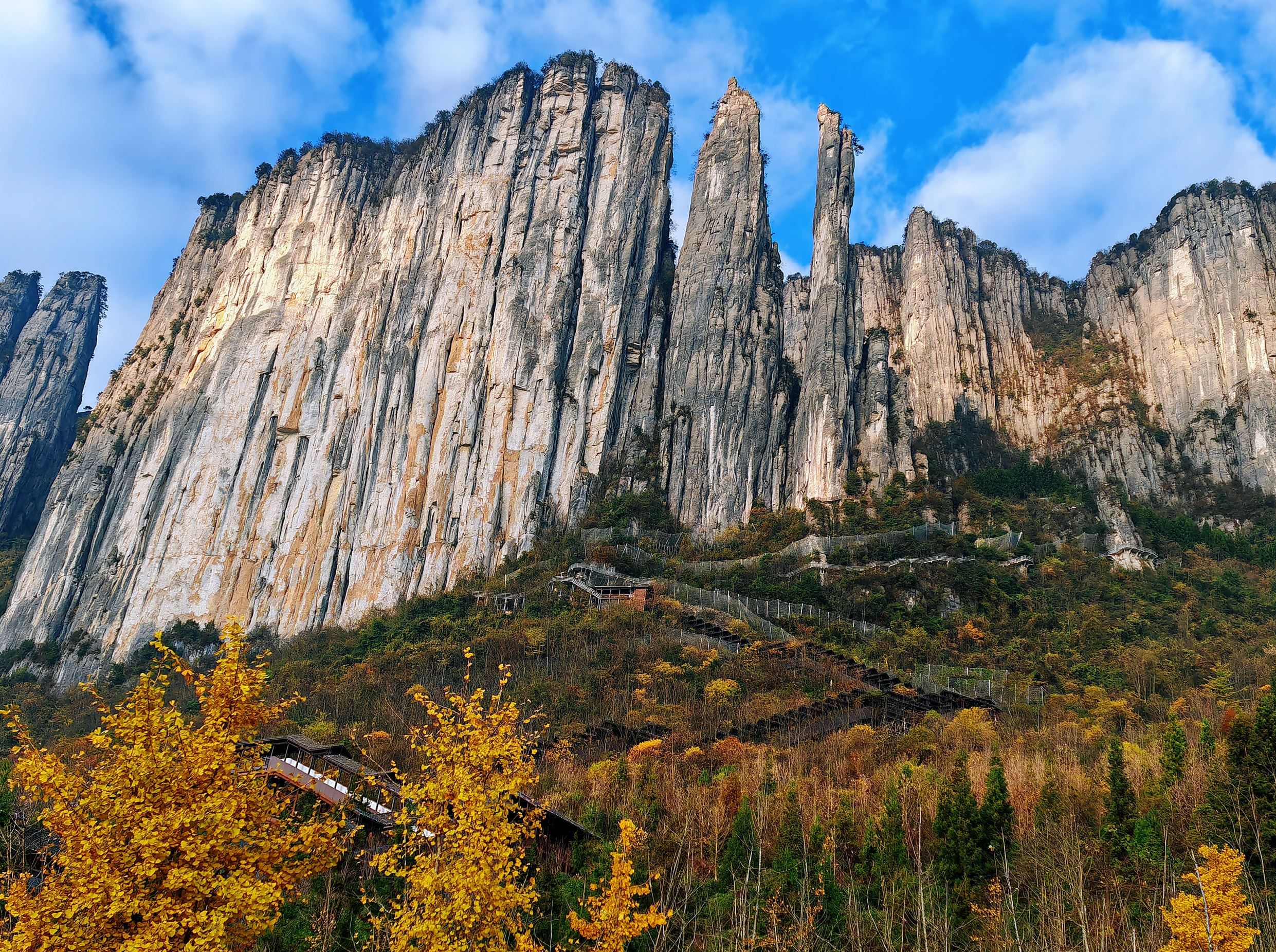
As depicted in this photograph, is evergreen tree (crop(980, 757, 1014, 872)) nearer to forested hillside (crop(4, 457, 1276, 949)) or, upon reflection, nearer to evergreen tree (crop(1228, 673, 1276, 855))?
forested hillside (crop(4, 457, 1276, 949))

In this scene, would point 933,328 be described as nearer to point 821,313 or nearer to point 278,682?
point 821,313

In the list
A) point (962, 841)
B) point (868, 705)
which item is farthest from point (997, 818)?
point (868, 705)

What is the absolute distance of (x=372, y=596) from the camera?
197 feet

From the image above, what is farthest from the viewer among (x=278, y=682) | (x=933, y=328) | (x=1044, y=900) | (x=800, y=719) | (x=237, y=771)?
(x=933, y=328)

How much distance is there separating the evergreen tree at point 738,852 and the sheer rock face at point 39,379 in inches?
3421

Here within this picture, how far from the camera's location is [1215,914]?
12820 millimetres

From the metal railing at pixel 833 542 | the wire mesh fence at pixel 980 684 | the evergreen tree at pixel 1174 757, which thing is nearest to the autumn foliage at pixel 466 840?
the evergreen tree at pixel 1174 757

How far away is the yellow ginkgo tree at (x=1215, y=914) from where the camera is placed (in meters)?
12.5

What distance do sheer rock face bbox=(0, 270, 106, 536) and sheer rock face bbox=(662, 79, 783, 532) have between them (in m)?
61.9

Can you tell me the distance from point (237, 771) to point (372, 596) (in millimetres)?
50136

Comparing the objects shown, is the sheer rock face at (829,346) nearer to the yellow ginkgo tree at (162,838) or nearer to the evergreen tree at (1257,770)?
the evergreen tree at (1257,770)

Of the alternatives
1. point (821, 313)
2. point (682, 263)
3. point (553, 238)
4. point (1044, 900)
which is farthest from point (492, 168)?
point (1044, 900)

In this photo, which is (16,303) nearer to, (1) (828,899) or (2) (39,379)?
(2) (39,379)

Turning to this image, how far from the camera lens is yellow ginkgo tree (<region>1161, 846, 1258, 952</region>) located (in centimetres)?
1251
